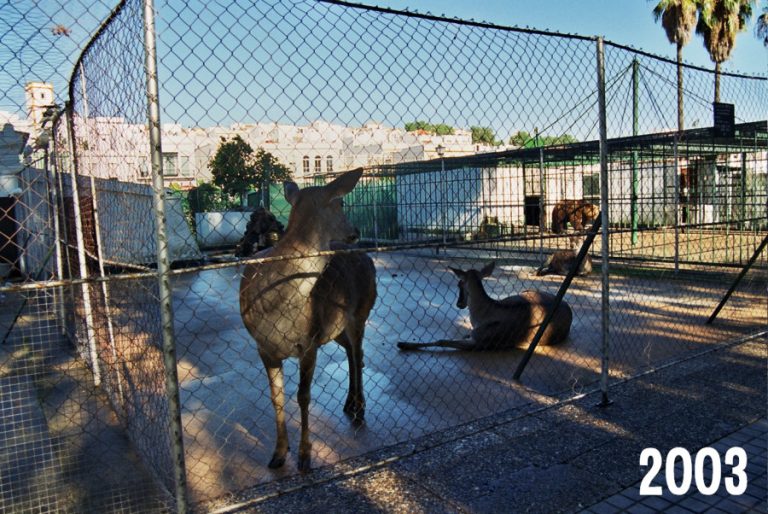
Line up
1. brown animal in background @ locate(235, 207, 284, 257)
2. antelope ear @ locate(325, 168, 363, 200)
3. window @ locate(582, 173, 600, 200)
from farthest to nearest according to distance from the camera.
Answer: window @ locate(582, 173, 600, 200) → brown animal in background @ locate(235, 207, 284, 257) → antelope ear @ locate(325, 168, 363, 200)

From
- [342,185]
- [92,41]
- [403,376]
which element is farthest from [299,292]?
[403,376]

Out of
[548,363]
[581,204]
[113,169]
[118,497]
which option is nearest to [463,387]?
[548,363]

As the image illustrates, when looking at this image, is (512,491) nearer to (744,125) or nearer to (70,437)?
(70,437)

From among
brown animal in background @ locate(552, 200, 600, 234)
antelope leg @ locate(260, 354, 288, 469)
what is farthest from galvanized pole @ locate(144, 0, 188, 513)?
brown animal in background @ locate(552, 200, 600, 234)

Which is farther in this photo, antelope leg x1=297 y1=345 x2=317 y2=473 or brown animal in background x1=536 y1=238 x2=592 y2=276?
brown animal in background x1=536 y1=238 x2=592 y2=276

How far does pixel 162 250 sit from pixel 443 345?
4.50 m

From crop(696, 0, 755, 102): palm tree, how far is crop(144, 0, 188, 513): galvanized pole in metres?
23.7

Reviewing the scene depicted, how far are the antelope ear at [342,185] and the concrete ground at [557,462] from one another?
179 centimetres

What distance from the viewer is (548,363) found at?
6.21m

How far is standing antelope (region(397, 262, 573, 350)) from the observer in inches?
266

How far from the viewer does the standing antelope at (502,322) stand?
675cm

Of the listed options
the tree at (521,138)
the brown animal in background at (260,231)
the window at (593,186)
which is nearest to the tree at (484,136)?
the tree at (521,138)

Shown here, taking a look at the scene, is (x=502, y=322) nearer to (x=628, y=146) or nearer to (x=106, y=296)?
(x=106, y=296)

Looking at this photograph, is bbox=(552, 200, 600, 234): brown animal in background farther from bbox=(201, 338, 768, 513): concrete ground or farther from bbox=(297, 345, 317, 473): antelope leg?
bbox=(297, 345, 317, 473): antelope leg
